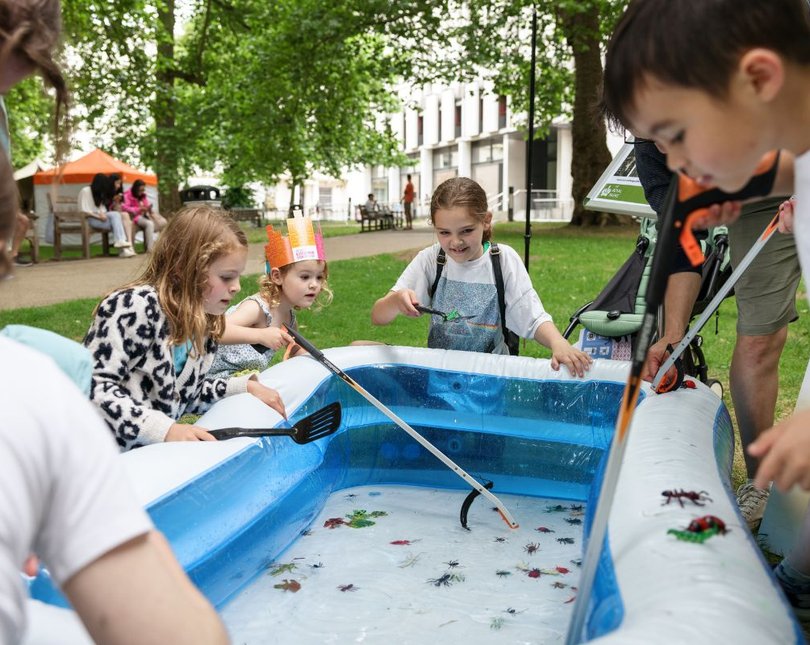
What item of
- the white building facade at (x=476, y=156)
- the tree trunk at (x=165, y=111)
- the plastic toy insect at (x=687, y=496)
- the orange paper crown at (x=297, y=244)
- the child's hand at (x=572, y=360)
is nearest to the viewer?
the plastic toy insect at (x=687, y=496)

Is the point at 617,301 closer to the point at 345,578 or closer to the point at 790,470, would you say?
the point at 345,578

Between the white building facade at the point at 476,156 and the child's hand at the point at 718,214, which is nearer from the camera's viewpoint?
the child's hand at the point at 718,214

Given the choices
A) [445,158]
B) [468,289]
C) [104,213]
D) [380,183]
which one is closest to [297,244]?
[468,289]

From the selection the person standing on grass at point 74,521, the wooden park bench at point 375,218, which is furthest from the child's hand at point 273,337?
the wooden park bench at point 375,218

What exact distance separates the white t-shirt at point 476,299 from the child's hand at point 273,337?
0.56 meters

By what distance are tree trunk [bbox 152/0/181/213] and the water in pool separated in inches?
474

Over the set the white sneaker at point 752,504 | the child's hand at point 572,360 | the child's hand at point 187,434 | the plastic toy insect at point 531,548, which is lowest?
the plastic toy insect at point 531,548

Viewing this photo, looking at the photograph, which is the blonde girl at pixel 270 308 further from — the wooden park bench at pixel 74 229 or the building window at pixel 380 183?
the building window at pixel 380 183

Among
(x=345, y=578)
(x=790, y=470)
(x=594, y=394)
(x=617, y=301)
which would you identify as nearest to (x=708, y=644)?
(x=790, y=470)

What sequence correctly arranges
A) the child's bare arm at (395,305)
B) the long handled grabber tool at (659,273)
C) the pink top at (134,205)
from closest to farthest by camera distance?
the long handled grabber tool at (659,273) < the child's bare arm at (395,305) < the pink top at (134,205)

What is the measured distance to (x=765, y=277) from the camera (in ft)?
9.32

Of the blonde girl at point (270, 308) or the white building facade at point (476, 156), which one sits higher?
the white building facade at point (476, 156)

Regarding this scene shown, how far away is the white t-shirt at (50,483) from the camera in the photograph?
0.73 m

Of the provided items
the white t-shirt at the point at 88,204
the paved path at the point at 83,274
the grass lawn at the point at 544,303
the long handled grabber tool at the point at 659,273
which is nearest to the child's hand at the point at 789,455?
the long handled grabber tool at the point at 659,273
